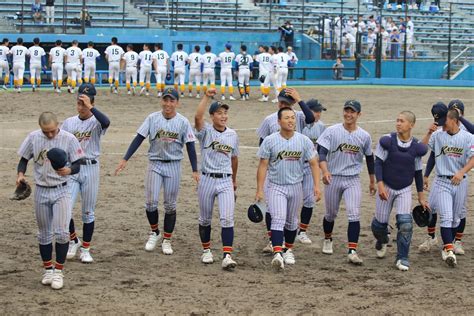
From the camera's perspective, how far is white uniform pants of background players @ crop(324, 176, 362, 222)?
420 inches

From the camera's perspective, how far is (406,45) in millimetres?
41719

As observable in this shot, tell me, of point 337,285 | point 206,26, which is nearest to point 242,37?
point 206,26

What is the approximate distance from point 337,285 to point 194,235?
2.99 metres

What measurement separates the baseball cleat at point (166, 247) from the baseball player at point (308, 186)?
178cm

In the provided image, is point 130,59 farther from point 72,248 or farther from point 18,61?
point 72,248

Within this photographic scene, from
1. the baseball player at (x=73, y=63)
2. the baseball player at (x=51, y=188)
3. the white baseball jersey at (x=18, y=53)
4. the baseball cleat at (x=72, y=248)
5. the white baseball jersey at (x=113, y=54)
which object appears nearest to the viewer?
the baseball player at (x=51, y=188)

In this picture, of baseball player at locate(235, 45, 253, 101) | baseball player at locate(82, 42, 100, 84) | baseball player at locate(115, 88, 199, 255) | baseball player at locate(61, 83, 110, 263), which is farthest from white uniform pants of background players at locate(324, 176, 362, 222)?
baseball player at locate(82, 42, 100, 84)

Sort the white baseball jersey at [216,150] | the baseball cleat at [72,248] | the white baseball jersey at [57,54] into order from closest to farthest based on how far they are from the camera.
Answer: the white baseball jersey at [216,150]
the baseball cleat at [72,248]
the white baseball jersey at [57,54]

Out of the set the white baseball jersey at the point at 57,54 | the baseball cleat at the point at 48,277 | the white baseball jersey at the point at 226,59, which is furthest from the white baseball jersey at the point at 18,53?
the baseball cleat at the point at 48,277

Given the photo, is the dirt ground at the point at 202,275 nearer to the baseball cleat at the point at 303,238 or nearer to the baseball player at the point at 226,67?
the baseball cleat at the point at 303,238

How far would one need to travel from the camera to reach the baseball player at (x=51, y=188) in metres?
9.27

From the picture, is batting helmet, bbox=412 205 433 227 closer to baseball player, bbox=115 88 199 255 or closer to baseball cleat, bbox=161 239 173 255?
baseball player, bbox=115 88 199 255

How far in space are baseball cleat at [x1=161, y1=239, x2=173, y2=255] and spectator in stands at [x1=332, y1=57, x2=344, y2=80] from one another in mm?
29698

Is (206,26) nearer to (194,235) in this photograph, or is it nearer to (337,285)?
(194,235)
